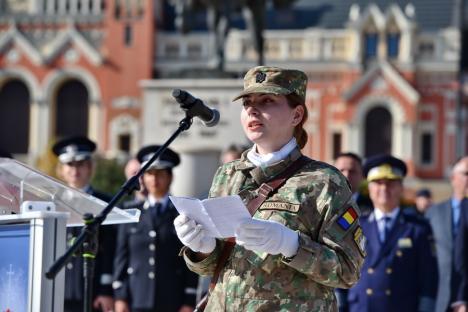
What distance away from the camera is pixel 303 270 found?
3.55m

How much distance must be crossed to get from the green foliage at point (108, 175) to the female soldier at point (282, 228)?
26.5 meters

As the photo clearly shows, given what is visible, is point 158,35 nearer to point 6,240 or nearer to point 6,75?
point 6,75

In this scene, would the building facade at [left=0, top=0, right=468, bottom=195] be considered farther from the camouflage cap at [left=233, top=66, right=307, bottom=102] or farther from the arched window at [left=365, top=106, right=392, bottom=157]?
the camouflage cap at [left=233, top=66, right=307, bottom=102]

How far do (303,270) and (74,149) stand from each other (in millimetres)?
3837

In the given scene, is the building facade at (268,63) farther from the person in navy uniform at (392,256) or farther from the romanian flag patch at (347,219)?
the romanian flag patch at (347,219)

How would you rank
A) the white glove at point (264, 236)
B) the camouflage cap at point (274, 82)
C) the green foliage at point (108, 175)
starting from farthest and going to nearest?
the green foliage at point (108, 175) → the camouflage cap at point (274, 82) → the white glove at point (264, 236)

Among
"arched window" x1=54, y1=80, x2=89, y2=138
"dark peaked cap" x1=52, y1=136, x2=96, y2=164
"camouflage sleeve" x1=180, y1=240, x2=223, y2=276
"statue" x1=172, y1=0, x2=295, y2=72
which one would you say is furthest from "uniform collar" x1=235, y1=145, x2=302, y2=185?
"arched window" x1=54, y1=80, x2=89, y2=138

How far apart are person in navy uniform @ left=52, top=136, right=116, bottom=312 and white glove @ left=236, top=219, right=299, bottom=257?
329cm

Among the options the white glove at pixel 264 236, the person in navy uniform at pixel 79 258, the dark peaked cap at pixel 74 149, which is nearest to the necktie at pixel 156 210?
the person in navy uniform at pixel 79 258

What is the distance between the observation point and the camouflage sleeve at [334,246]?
354 centimetres

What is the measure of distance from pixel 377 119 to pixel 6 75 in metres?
13.4

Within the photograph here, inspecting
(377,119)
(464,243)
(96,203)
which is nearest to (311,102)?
(377,119)

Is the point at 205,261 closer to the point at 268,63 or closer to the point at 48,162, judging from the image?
the point at 48,162

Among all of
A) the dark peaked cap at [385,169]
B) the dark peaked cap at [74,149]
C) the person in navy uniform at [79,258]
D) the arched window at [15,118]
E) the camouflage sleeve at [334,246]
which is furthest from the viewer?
the arched window at [15,118]
